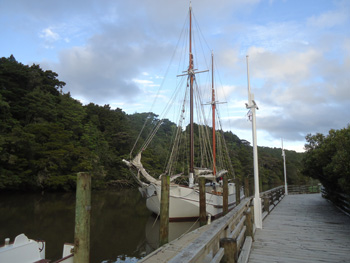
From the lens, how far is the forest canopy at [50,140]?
28.8 metres

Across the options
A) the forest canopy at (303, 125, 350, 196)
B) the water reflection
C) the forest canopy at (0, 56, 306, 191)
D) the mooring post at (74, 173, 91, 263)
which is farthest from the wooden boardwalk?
the forest canopy at (0, 56, 306, 191)

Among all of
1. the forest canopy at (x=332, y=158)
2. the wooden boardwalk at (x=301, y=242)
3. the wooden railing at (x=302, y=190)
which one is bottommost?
the wooden railing at (x=302, y=190)

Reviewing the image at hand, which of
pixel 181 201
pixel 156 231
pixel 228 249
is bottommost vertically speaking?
pixel 156 231

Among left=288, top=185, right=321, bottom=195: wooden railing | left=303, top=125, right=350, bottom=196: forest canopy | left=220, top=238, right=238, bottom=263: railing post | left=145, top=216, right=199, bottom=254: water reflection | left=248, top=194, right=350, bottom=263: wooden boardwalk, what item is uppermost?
left=303, top=125, right=350, bottom=196: forest canopy

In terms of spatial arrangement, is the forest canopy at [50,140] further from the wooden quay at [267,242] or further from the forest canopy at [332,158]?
the wooden quay at [267,242]

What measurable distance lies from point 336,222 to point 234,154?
194 ft

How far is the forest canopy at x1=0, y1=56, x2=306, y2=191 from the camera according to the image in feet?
94.3

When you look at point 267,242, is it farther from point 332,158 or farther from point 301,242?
point 332,158

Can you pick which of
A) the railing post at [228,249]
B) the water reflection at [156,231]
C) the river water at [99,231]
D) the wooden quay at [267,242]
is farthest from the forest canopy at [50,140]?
the railing post at [228,249]

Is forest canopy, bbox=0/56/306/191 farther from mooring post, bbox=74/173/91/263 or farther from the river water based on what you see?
mooring post, bbox=74/173/91/263

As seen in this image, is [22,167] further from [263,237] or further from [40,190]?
[263,237]

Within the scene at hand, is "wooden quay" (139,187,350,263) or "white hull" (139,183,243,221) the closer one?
"wooden quay" (139,187,350,263)

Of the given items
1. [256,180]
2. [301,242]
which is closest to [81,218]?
[301,242]

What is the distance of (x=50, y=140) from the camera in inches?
1243
